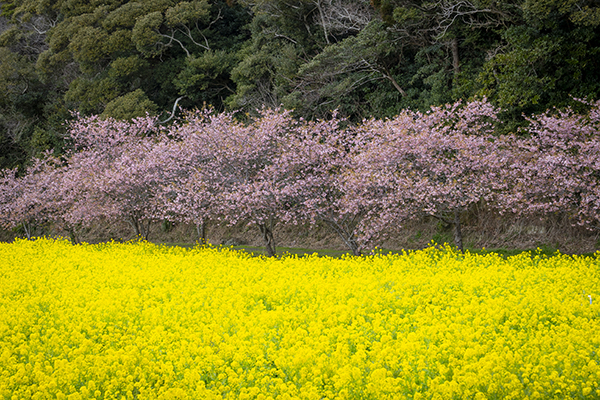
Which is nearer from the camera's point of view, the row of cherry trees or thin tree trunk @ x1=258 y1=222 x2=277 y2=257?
the row of cherry trees

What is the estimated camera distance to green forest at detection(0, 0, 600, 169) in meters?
21.6

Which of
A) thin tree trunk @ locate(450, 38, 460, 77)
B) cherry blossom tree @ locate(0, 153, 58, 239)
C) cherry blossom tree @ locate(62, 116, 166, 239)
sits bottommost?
cherry blossom tree @ locate(0, 153, 58, 239)

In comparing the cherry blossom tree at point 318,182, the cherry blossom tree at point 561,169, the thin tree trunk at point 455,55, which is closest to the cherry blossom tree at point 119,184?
the cherry blossom tree at point 318,182

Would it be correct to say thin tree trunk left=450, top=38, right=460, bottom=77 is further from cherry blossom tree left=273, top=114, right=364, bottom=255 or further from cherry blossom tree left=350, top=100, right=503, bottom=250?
cherry blossom tree left=273, top=114, right=364, bottom=255

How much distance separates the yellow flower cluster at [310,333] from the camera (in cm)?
622

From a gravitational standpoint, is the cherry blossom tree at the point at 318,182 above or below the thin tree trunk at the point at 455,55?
below

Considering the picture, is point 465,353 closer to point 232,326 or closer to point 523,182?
point 232,326

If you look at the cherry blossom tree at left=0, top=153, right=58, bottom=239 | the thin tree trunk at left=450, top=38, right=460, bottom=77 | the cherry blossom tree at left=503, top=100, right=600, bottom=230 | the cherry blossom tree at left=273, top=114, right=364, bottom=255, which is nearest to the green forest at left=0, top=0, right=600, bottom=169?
the thin tree trunk at left=450, top=38, right=460, bottom=77

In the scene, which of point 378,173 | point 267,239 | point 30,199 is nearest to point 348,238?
point 378,173

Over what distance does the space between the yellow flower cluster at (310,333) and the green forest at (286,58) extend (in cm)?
1118

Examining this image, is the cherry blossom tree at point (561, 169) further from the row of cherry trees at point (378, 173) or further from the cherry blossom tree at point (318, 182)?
the cherry blossom tree at point (318, 182)

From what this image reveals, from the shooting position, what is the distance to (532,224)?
874 inches

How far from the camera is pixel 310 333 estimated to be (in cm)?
827

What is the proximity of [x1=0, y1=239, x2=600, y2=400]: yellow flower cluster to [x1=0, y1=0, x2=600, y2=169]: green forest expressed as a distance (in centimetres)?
1118
